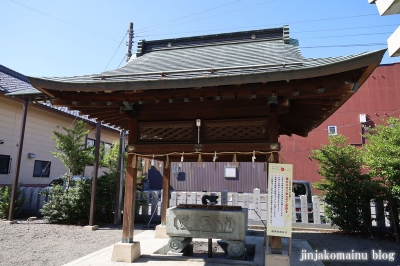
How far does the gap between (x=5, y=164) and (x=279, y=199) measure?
12.1 meters

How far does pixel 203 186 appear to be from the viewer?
62.8 feet

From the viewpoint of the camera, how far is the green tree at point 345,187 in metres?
8.29

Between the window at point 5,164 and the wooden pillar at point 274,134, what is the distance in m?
11.9

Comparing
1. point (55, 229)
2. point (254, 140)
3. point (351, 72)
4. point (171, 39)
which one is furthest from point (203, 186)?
point (351, 72)

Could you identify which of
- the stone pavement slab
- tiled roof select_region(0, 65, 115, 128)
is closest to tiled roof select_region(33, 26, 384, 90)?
the stone pavement slab

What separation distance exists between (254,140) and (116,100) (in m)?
2.79

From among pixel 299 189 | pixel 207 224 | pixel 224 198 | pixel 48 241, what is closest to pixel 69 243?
pixel 48 241

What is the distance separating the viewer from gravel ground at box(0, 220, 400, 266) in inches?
232

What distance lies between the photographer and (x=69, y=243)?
714cm

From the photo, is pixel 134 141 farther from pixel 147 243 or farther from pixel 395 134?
pixel 395 134

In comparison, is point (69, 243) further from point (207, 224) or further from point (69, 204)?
point (207, 224)

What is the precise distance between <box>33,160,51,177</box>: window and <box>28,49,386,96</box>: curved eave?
1000 cm

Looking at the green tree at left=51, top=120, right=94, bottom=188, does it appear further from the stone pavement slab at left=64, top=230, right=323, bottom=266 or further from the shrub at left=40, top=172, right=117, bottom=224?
the stone pavement slab at left=64, top=230, right=323, bottom=266

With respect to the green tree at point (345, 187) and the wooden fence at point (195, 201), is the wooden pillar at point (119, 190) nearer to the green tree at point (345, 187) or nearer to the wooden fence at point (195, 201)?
the wooden fence at point (195, 201)
